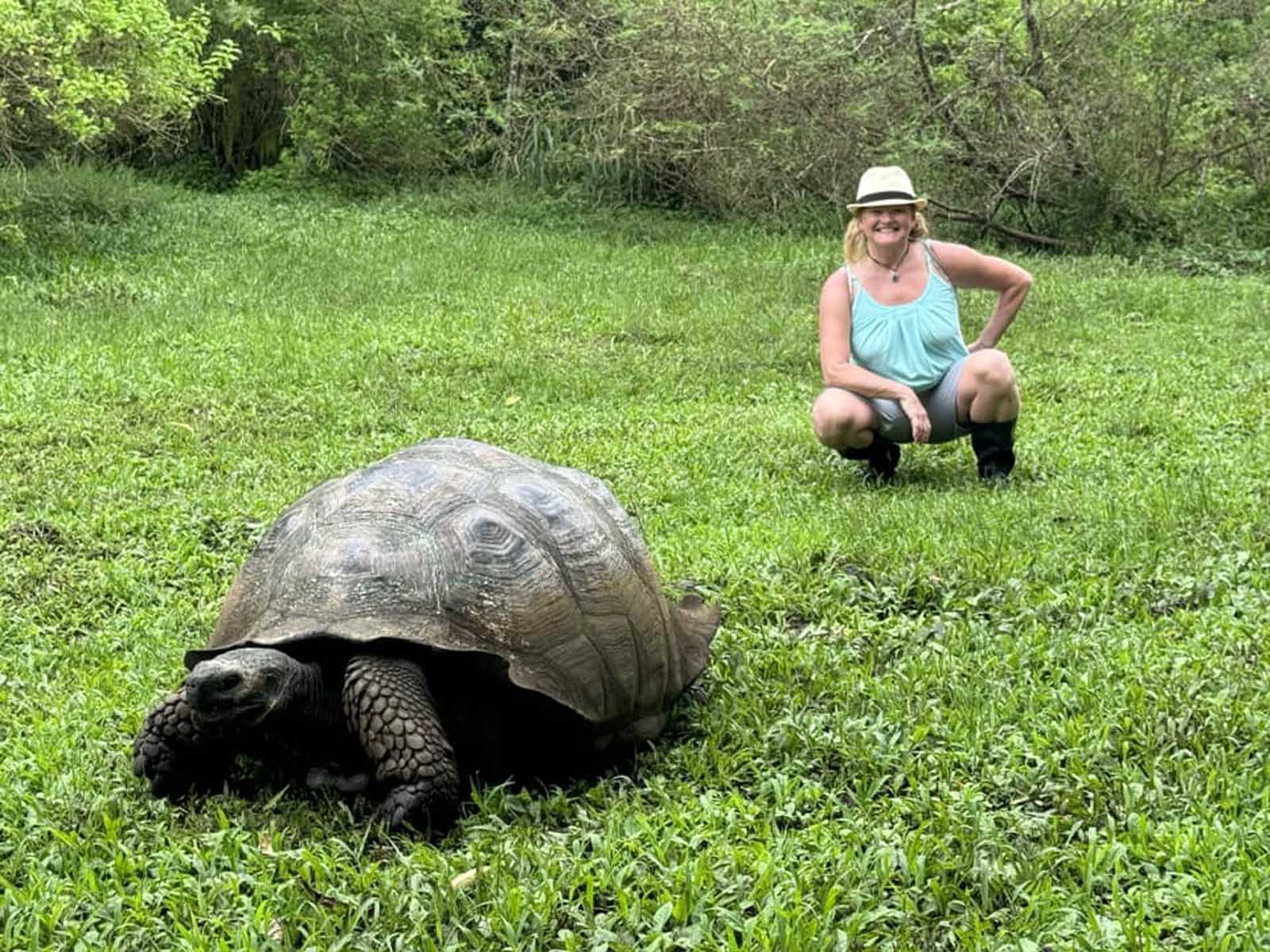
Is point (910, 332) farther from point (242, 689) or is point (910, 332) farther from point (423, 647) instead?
point (242, 689)

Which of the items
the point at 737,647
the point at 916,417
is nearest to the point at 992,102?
the point at 916,417

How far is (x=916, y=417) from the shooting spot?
567 cm

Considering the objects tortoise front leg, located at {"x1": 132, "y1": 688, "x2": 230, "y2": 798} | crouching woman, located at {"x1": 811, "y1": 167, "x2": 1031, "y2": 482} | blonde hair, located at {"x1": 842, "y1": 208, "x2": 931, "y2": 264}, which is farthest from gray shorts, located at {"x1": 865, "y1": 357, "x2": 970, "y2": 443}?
tortoise front leg, located at {"x1": 132, "y1": 688, "x2": 230, "y2": 798}

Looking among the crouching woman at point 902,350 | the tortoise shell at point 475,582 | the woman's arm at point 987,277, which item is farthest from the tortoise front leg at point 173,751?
the woman's arm at point 987,277

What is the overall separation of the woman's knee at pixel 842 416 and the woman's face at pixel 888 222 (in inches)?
25.7

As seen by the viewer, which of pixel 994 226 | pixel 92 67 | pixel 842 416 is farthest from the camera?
pixel 994 226

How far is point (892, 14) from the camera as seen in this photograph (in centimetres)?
1462

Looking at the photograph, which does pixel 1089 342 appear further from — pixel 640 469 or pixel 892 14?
pixel 892 14

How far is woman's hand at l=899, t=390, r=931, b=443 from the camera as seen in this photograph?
5.67 m

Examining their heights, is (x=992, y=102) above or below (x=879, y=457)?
above

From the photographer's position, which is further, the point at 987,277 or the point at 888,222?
the point at 987,277

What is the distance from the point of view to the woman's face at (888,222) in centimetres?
581

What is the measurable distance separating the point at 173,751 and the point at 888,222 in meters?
3.75

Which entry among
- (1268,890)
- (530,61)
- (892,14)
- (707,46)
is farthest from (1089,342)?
(530,61)
